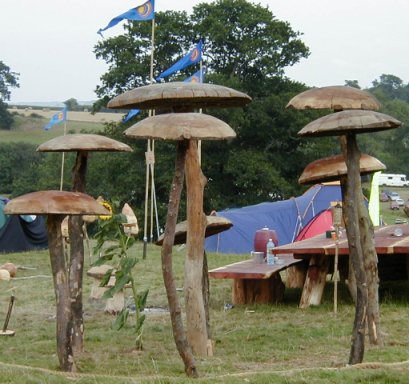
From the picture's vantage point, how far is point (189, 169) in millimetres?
8742

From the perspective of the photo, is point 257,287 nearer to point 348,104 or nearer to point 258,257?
point 258,257

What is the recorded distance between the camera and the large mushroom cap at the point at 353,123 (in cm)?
787

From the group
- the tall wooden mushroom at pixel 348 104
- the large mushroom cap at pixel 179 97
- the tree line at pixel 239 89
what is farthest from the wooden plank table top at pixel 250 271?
the tree line at pixel 239 89

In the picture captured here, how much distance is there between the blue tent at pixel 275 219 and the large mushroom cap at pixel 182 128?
1422 centimetres

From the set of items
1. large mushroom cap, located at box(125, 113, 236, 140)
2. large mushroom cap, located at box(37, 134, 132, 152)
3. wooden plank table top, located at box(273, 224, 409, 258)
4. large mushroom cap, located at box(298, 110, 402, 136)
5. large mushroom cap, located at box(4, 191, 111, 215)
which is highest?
large mushroom cap, located at box(298, 110, 402, 136)

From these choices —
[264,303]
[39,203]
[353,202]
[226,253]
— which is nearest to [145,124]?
[39,203]

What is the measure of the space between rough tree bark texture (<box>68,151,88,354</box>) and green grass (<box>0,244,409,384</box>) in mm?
218

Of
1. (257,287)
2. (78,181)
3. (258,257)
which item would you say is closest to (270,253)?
(258,257)

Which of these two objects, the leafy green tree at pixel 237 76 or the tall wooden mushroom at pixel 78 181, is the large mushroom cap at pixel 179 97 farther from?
the leafy green tree at pixel 237 76

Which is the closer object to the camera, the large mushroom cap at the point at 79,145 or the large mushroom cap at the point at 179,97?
the large mushroom cap at the point at 179,97

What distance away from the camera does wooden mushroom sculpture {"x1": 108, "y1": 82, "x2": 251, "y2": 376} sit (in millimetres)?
7367

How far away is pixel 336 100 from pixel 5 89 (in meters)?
54.8

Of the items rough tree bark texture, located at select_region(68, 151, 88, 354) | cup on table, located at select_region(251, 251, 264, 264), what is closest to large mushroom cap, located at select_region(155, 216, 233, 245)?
rough tree bark texture, located at select_region(68, 151, 88, 354)

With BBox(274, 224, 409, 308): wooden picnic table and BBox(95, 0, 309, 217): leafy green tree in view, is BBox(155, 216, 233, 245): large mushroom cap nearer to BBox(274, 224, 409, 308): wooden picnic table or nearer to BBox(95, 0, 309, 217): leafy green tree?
BBox(274, 224, 409, 308): wooden picnic table
